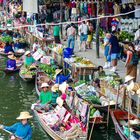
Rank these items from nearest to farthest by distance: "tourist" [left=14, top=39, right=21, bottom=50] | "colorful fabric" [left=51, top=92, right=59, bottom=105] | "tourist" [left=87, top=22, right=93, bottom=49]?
"colorful fabric" [left=51, top=92, right=59, bottom=105]
"tourist" [left=87, top=22, right=93, bottom=49]
"tourist" [left=14, top=39, right=21, bottom=50]

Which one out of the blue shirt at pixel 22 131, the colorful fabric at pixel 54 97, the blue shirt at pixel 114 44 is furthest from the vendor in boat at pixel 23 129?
the blue shirt at pixel 114 44

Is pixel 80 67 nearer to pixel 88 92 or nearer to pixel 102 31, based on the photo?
pixel 88 92

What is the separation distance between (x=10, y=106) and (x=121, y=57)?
19.4 feet

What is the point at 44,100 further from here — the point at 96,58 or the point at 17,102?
the point at 96,58

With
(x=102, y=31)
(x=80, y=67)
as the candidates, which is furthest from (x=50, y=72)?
(x=102, y=31)

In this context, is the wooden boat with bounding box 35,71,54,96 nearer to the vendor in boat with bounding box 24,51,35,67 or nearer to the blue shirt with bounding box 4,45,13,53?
the vendor in boat with bounding box 24,51,35,67

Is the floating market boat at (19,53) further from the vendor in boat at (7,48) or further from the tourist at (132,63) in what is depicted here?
the tourist at (132,63)

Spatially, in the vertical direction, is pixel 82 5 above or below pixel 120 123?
above

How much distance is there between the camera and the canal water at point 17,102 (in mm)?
16094

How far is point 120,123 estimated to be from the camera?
15.6m

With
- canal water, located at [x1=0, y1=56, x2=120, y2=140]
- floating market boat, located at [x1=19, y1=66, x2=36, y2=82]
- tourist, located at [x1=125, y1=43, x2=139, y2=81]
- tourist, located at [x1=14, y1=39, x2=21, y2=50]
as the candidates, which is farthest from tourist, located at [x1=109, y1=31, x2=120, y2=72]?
tourist, located at [x1=14, y1=39, x2=21, y2=50]

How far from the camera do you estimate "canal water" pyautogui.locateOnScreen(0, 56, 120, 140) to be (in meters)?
16.1

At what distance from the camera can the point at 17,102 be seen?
2064cm

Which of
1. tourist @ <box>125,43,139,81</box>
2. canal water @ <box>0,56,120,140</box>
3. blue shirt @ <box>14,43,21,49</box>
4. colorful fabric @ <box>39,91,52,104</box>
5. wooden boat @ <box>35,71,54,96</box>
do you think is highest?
tourist @ <box>125,43,139,81</box>
